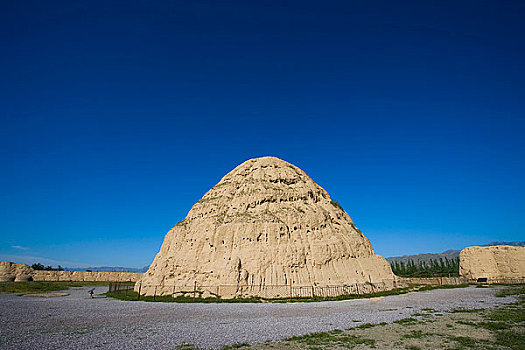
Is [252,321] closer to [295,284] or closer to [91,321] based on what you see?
[91,321]

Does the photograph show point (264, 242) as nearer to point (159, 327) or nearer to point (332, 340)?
point (159, 327)

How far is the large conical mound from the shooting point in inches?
1291

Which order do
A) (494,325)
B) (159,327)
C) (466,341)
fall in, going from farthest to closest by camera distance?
(159,327) < (494,325) < (466,341)

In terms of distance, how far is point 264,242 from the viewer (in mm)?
34500

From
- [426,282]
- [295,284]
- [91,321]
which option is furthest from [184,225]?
[426,282]

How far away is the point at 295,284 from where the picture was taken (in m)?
31.6

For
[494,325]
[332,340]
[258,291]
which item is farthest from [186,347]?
[258,291]

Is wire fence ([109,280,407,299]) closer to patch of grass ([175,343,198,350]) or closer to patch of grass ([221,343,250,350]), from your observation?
patch of grass ([221,343,250,350])

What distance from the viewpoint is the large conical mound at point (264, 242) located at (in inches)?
1291

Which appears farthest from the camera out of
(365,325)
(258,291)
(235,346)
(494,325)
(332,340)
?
(258,291)

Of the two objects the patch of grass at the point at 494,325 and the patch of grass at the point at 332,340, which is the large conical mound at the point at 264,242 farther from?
the patch of grass at the point at 494,325

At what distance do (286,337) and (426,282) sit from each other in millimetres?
48076

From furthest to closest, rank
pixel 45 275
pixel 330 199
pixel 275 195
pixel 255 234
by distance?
pixel 45 275, pixel 330 199, pixel 275 195, pixel 255 234

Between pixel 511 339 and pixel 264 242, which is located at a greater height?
pixel 264 242
